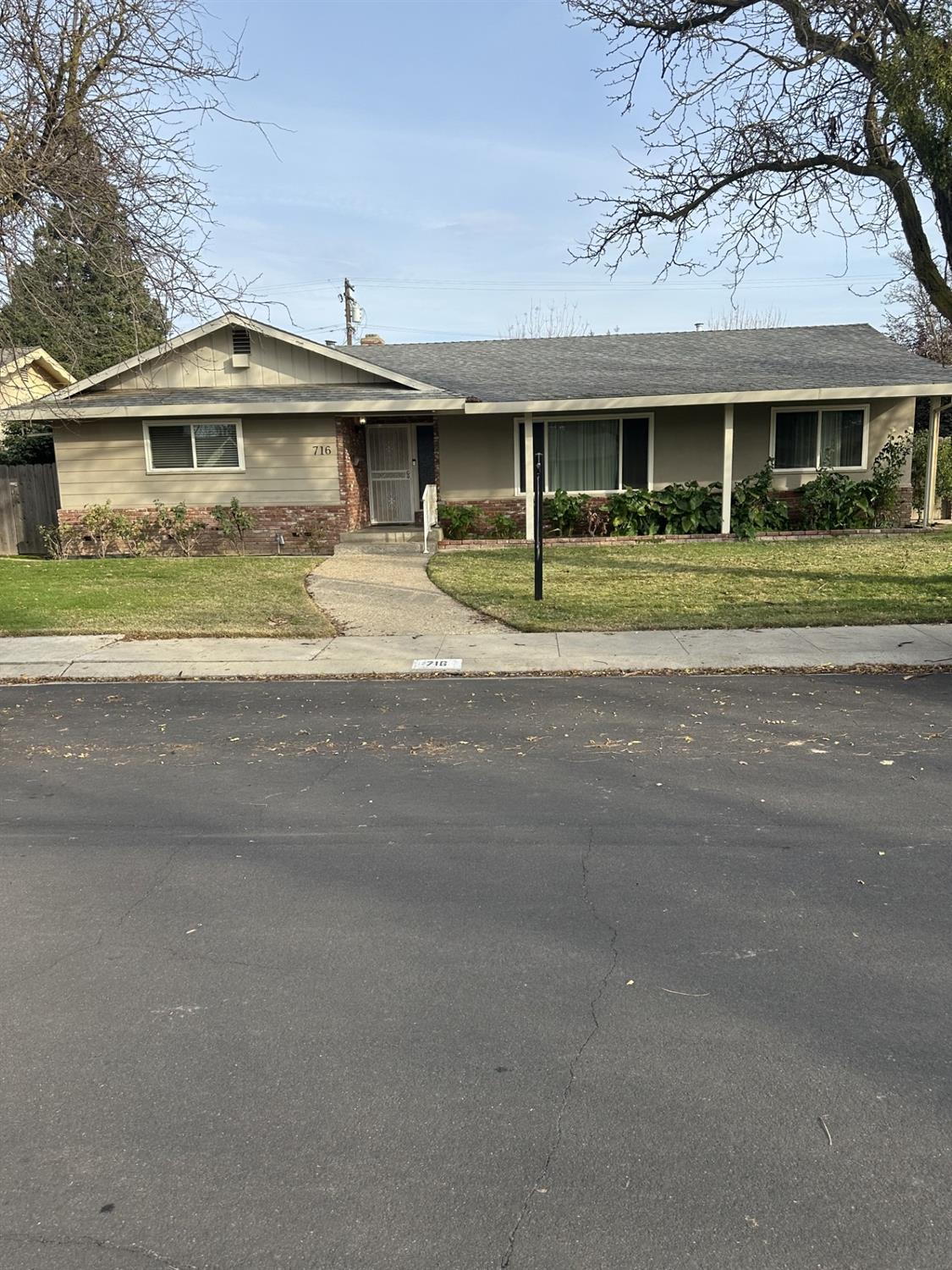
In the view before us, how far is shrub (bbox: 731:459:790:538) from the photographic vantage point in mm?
18797

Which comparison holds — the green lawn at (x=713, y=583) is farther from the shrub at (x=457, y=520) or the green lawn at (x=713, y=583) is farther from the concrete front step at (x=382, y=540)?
the shrub at (x=457, y=520)

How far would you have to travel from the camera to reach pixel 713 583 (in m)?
13.4

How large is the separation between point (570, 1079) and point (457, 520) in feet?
54.5

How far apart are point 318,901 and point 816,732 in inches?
163

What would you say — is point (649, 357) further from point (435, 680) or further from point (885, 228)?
point (435, 680)

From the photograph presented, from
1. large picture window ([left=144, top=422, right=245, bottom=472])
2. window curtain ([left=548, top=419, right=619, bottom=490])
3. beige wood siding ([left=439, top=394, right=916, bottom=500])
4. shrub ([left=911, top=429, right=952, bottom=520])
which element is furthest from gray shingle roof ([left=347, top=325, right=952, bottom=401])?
large picture window ([left=144, top=422, right=245, bottom=472])

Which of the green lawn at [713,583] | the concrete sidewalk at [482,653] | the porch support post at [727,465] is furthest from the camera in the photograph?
the porch support post at [727,465]

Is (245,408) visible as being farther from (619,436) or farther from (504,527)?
(619,436)

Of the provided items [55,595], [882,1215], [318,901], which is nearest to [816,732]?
[318,901]

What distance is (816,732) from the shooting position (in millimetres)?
6840

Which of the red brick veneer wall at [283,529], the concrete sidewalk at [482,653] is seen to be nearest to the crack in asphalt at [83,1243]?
the concrete sidewalk at [482,653]

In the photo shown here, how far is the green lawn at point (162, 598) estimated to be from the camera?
11.6m

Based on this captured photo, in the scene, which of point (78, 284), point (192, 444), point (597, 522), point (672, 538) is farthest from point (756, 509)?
point (78, 284)

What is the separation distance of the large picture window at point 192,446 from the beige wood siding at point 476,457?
4219mm
